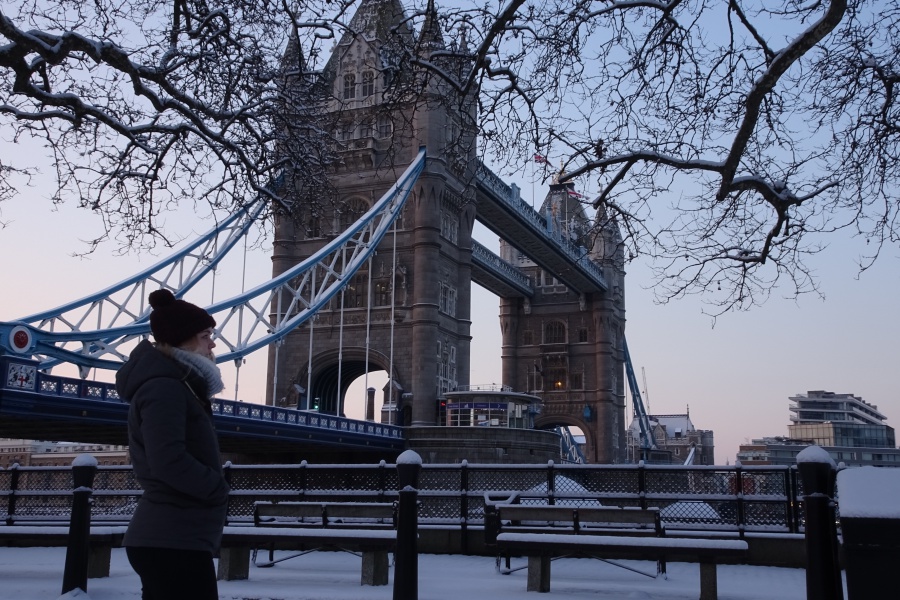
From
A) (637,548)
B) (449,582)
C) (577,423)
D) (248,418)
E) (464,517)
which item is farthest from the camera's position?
(577,423)

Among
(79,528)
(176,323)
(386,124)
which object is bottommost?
(79,528)

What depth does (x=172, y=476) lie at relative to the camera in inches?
125

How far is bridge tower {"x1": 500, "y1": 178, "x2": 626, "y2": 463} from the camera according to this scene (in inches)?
2628

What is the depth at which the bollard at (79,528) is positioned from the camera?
6.25 metres

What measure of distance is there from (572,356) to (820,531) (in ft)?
209

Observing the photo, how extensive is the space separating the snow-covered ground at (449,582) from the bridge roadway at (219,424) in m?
12.0

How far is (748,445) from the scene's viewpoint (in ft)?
503

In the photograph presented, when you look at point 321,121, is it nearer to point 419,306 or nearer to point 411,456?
point 411,456

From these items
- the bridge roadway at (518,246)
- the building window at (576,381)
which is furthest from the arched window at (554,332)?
the bridge roadway at (518,246)

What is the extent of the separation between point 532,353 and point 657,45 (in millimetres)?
61980

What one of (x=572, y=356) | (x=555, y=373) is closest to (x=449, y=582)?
(x=572, y=356)

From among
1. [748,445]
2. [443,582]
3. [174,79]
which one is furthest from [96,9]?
[748,445]

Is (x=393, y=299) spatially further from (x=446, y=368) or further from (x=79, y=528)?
(x=79, y=528)

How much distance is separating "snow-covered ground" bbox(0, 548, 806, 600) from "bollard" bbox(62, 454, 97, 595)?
0.15m
